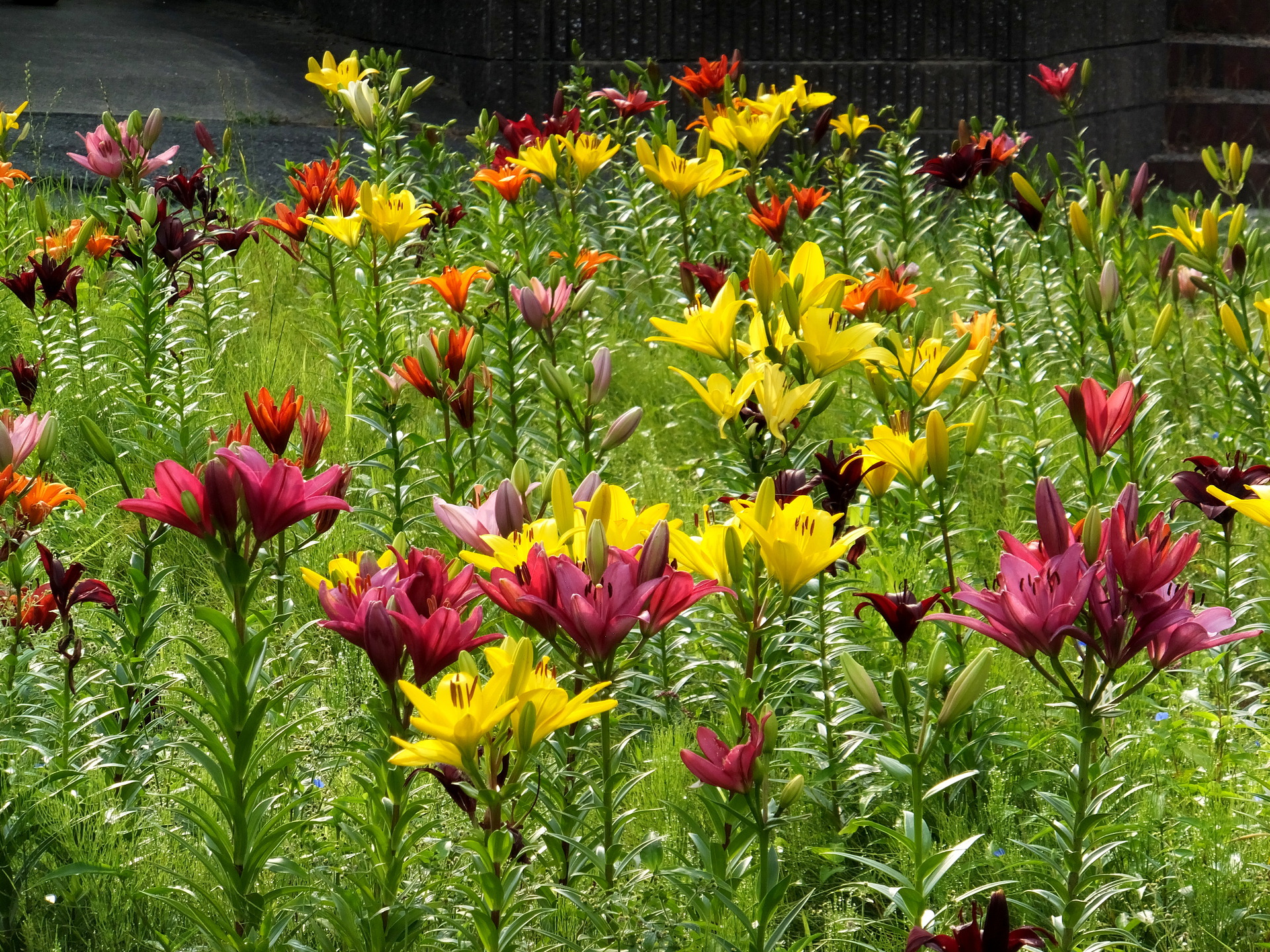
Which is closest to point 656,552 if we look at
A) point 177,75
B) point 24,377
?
point 24,377

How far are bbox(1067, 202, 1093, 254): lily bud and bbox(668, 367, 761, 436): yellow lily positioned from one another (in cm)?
129

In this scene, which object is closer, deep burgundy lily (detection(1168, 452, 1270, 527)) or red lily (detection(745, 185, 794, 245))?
deep burgundy lily (detection(1168, 452, 1270, 527))

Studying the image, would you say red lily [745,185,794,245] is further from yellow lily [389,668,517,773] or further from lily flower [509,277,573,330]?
yellow lily [389,668,517,773]

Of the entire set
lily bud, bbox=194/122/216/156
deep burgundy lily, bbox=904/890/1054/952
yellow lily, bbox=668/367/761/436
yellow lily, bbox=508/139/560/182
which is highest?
lily bud, bbox=194/122/216/156

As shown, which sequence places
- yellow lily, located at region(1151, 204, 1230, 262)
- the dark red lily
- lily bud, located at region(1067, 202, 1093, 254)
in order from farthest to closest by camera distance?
lily bud, located at region(1067, 202, 1093, 254) → yellow lily, located at region(1151, 204, 1230, 262) → the dark red lily

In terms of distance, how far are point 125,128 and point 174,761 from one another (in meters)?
1.81

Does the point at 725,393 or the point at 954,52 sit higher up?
the point at 954,52

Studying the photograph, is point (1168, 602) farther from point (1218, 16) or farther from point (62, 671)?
point (1218, 16)

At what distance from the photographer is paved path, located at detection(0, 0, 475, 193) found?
5.79 meters

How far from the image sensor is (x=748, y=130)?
356 cm

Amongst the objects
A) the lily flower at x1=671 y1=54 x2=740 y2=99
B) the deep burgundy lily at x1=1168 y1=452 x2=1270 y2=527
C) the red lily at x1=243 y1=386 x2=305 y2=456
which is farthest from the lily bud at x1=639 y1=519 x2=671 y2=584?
the lily flower at x1=671 y1=54 x2=740 y2=99

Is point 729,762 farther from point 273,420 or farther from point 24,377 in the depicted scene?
point 24,377

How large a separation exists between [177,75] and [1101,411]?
6367 millimetres

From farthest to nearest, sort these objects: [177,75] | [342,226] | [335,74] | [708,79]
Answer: [177,75] → [708,79] → [335,74] → [342,226]
